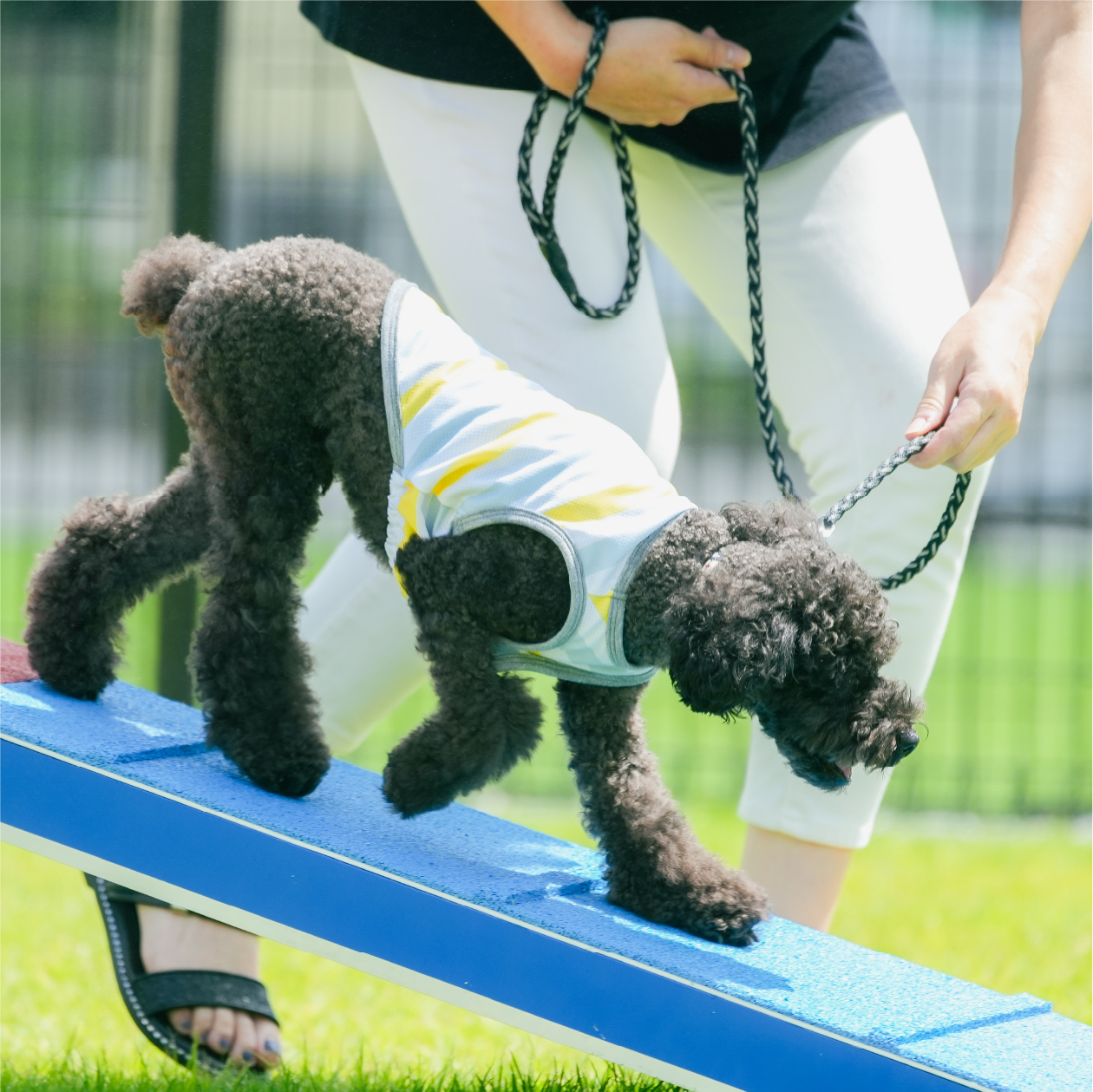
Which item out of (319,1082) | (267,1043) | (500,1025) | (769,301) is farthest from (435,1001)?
(769,301)

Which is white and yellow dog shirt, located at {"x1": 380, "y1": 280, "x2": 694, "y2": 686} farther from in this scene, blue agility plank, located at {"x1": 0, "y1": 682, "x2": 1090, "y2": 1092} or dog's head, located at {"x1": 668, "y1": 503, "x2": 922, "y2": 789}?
blue agility plank, located at {"x1": 0, "y1": 682, "x2": 1090, "y2": 1092}

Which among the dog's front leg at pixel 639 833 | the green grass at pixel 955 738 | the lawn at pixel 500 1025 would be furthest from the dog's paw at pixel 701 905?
the green grass at pixel 955 738

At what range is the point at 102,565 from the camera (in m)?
2.00

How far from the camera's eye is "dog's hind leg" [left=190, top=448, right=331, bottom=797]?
1812 mm

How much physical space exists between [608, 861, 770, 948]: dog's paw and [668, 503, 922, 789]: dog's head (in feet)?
0.83

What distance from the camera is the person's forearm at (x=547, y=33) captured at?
1.87m

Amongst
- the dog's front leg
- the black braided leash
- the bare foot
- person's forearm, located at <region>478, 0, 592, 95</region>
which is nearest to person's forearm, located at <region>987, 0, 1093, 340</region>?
the black braided leash

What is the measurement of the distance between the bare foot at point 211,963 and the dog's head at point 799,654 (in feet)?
3.54

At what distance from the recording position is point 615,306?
2.00 meters

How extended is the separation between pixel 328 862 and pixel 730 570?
639mm

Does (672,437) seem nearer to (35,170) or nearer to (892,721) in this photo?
(892,721)

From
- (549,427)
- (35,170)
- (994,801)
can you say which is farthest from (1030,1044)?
(35,170)

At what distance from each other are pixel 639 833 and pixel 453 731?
30 centimetres

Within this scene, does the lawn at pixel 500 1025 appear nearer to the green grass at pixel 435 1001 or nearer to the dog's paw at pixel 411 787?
the green grass at pixel 435 1001
